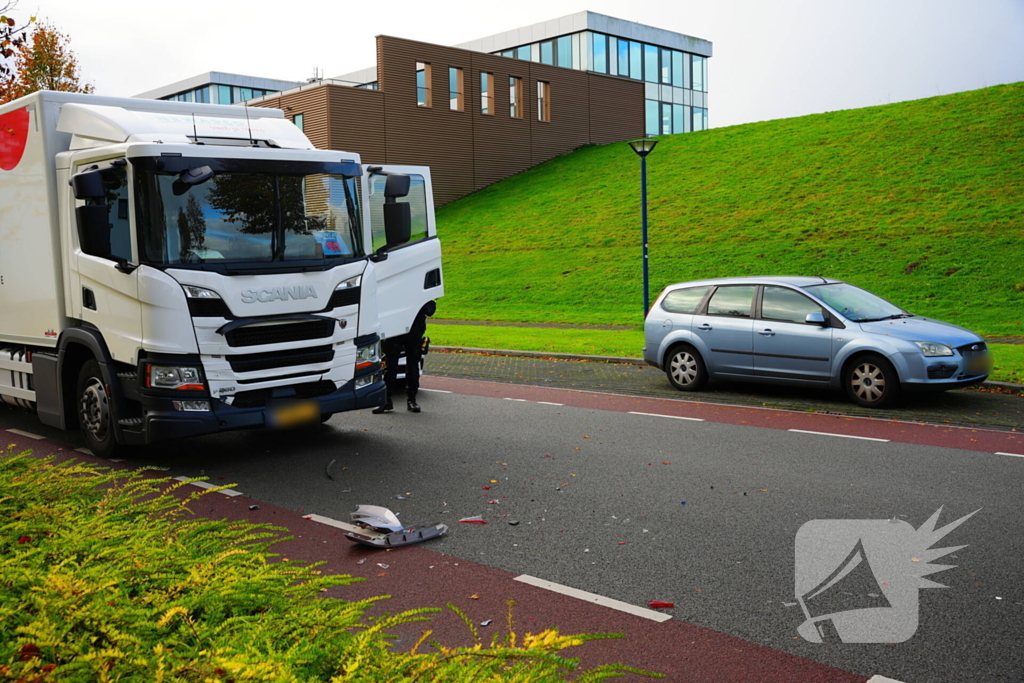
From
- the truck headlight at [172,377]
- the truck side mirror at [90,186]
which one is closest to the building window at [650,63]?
the truck side mirror at [90,186]

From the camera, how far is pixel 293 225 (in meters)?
8.28

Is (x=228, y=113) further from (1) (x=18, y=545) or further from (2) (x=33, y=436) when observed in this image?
(1) (x=18, y=545)

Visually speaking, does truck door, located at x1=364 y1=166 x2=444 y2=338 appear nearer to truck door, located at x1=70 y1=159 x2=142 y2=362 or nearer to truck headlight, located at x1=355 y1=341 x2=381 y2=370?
Result: truck headlight, located at x1=355 y1=341 x2=381 y2=370

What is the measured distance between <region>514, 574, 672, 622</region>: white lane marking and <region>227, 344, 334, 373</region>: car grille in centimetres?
377

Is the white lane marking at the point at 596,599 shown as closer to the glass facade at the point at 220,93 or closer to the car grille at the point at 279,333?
the car grille at the point at 279,333

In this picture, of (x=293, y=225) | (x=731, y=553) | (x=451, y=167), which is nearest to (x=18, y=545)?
(x=731, y=553)

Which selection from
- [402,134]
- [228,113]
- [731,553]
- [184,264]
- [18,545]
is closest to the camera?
[18,545]

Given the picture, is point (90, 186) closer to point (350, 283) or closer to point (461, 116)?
point (350, 283)

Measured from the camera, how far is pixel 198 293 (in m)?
7.59

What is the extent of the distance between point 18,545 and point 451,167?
4626cm

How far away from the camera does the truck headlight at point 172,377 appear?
7.66 meters

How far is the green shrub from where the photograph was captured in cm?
228

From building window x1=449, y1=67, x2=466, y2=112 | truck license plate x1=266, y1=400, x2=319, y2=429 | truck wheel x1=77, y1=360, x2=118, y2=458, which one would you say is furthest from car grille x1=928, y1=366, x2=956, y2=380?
building window x1=449, y1=67, x2=466, y2=112

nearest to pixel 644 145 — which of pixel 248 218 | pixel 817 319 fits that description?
pixel 817 319
